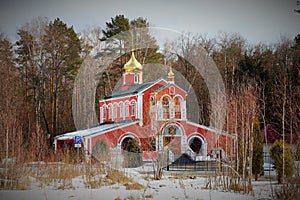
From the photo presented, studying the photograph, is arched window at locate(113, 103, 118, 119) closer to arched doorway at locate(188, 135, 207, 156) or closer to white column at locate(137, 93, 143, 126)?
white column at locate(137, 93, 143, 126)

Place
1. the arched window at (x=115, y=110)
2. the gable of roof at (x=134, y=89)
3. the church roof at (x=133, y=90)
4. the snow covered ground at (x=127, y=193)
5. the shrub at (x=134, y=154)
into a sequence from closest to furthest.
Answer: the snow covered ground at (x=127, y=193), the shrub at (x=134, y=154), the gable of roof at (x=134, y=89), the church roof at (x=133, y=90), the arched window at (x=115, y=110)

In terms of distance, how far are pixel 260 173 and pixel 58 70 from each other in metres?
19.7

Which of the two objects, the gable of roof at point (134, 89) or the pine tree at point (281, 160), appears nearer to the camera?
the pine tree at point (281, 160)

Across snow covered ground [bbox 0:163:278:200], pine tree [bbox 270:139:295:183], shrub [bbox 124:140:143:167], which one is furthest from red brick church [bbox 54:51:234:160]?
snow covered ground [bbox 0:163:278:200]

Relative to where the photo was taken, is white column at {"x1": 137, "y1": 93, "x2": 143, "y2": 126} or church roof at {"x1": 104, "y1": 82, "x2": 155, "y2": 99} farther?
church roof at {"x1": 104, "y1": 82, "x2": 155, "y2": 99}

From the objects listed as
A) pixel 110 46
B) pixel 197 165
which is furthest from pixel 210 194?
pixel 110 46

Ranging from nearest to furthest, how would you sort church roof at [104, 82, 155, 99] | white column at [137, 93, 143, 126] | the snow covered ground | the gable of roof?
the snow covered ground, white column at [137, 93, 143, 126], the gable of roof, church roof at [104, 82, 155, 99]

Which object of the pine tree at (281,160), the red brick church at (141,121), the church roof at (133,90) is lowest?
the pine tree at (281,160)

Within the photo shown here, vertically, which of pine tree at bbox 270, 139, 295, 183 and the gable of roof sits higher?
the gable of roof

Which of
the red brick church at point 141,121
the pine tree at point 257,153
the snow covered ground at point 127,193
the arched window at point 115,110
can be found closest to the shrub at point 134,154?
the red brick church at point 141,121

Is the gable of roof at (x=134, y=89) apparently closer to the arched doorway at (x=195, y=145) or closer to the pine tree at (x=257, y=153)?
the arched doorway at (x=195, y=145)

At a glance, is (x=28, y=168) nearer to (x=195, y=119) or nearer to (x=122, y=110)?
(x=122, y=110)

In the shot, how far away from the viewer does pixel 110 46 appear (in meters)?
33.8

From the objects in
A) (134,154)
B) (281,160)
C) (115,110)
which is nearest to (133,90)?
(115,110)
